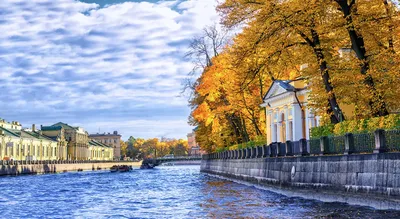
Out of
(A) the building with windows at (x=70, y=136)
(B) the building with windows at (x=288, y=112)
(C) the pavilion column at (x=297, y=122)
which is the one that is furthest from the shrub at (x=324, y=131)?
(A) the building with windows at (x=70, y=136)

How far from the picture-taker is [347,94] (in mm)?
29703

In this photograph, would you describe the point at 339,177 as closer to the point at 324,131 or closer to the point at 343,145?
the point at 343,145

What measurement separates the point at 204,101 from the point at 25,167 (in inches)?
1833

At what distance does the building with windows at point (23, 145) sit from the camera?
11918 cm

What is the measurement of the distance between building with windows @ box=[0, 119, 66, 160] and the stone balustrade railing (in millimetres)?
88840

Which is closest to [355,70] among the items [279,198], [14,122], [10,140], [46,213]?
[279,198]

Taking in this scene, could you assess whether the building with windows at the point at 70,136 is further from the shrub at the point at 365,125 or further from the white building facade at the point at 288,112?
the shrub at the point at 365,125

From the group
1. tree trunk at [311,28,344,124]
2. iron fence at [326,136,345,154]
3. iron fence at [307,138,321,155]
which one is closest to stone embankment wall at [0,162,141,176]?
iron fence at [307,138,321,155]

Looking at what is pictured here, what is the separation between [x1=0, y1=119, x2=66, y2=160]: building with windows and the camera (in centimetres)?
11918

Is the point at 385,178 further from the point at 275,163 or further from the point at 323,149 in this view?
the point at 275,163

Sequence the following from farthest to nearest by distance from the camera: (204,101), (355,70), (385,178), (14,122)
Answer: (14,122)
(204,101)
(355,70)
(385,178)

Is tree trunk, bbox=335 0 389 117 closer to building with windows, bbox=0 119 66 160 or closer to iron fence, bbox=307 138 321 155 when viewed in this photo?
iron fence, bbox=307 138 321 155

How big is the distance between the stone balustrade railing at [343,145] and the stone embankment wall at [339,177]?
17.1 inches

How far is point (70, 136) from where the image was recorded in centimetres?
18612
